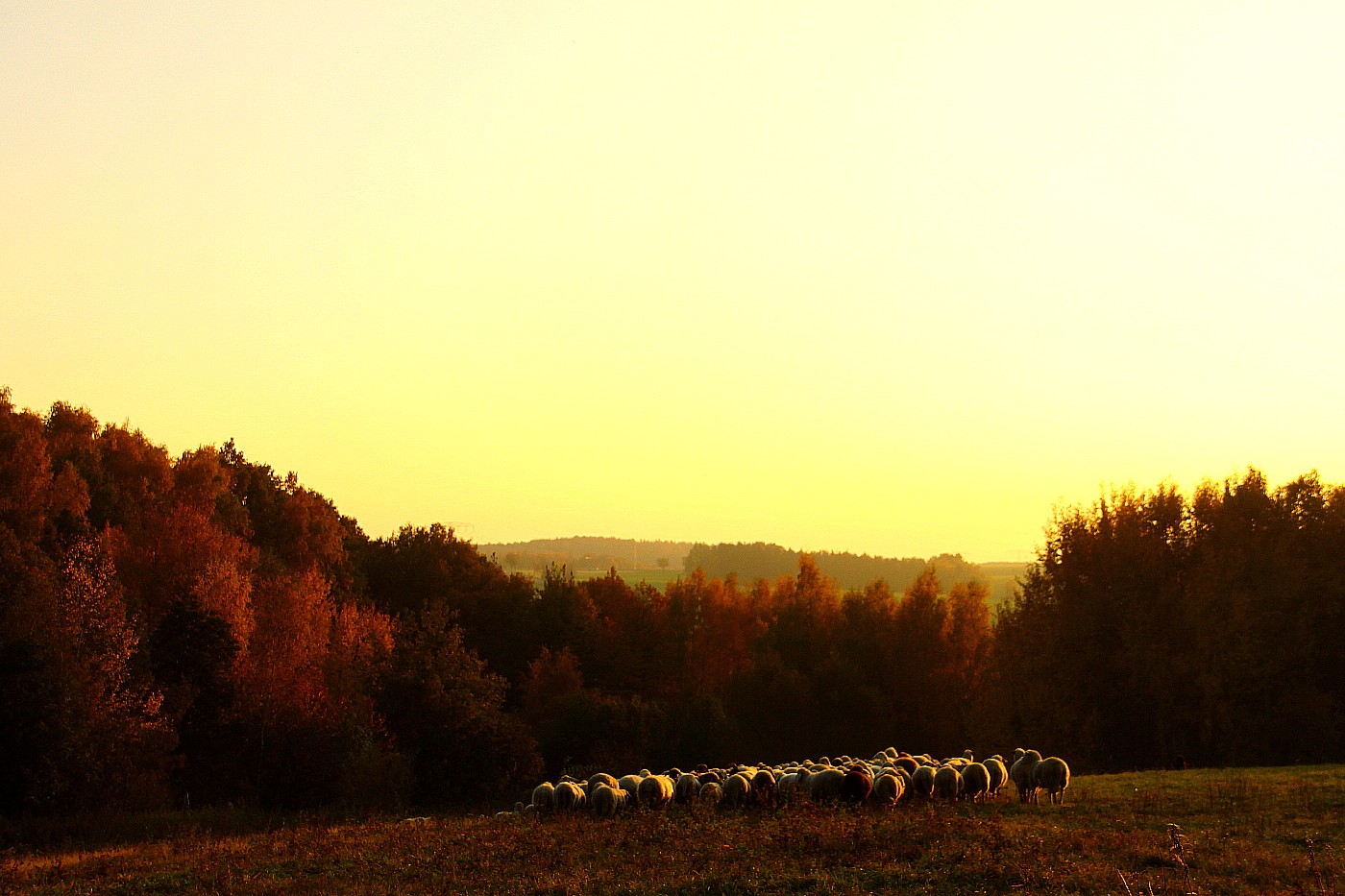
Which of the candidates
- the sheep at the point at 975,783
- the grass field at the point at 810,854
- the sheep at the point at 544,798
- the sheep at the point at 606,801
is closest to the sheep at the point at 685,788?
the sheep at the point at 606,801

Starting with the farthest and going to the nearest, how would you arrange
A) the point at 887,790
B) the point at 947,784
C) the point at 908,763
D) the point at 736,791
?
the point at 908,763 → the point at 736,791 → the point at 947,784 → the point at 887,790

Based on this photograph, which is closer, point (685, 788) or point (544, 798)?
point (685, 788)

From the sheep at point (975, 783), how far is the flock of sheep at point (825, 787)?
0.02 m

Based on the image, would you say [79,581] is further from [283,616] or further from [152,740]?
[283,616]

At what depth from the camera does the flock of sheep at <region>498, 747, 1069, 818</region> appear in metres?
26.9

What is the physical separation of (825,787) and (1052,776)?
222 inches

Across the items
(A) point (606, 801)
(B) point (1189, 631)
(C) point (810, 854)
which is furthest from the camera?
(B) point (1189, 631)

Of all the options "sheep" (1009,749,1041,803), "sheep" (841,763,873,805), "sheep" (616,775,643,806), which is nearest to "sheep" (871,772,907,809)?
"sheep" (841,763,873,805)

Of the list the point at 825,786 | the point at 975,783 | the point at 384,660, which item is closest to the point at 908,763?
the point at 975,783

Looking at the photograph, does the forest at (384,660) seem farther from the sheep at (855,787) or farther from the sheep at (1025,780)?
the sheep at (855,787)

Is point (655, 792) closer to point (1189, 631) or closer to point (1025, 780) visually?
point (1025, 780)

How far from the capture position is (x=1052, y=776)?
2714 cm

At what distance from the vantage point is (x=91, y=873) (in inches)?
882

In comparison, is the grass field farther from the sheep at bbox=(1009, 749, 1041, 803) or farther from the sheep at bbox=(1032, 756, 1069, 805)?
the sheep at bbox=(1009, 749, 1041, 803)
